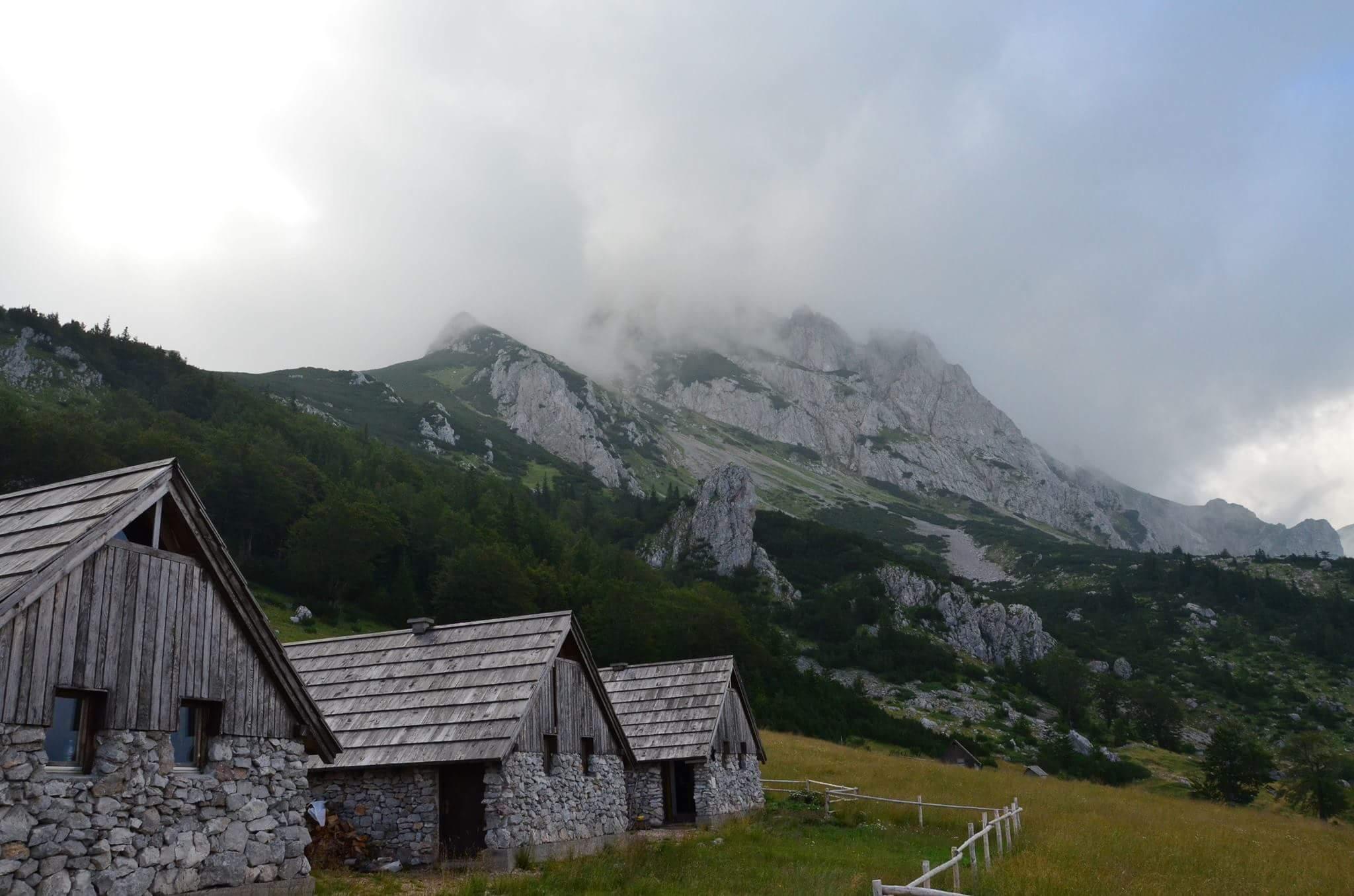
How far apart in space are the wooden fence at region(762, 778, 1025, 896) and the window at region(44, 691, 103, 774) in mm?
9313

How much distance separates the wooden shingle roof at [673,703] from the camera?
3158 centimetres

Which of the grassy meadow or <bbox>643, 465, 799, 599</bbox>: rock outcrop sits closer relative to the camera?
the grassy meadow

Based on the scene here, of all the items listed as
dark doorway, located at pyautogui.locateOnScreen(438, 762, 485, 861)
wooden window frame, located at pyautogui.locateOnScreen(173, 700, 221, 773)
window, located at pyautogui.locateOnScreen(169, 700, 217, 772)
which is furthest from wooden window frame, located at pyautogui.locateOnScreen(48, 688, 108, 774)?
dark doorway, located at pyautogui.locateOnScreen(438, 762, 485, 861)

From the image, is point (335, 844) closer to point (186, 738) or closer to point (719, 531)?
point (186, 738)

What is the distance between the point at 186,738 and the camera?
12102mm

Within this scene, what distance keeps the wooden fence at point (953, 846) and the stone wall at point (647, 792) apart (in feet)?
20.0

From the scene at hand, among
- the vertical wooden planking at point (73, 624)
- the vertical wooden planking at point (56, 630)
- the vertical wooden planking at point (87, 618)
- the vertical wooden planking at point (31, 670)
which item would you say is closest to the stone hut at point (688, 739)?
the vertical wooden planking at point (87, 618)

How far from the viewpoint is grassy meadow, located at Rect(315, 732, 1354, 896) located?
1589 centimetres

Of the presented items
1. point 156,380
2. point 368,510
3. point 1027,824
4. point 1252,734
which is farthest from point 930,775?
point 156,380

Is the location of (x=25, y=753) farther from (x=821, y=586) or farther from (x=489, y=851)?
(x=821, y=586)

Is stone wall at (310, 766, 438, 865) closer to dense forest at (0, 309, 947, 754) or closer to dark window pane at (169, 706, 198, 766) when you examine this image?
dark window pane at (169, 706, 198, 766)

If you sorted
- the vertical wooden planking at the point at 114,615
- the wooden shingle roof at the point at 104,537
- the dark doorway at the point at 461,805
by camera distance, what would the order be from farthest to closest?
the dark doorway at the point at 461,805 → the vertical wooden planking at the point at 114,615 → the wooden shingle roof at the point at 104,537

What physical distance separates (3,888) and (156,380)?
116m

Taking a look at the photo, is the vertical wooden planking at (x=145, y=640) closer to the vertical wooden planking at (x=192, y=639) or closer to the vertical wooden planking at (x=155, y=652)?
the vertical wooden planking at (x=155, y=652)
